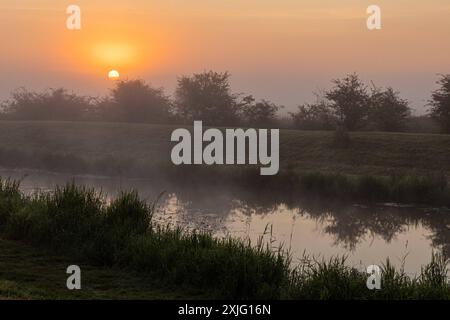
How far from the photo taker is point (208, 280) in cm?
887

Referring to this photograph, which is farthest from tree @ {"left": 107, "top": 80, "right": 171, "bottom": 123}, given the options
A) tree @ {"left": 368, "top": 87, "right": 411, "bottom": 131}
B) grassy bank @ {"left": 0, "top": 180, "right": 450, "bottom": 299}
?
grassy bank @ {"left": 0, "top": 180, "right": 450, "bottom": 299}

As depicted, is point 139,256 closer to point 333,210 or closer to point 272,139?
Answer: point 333,210

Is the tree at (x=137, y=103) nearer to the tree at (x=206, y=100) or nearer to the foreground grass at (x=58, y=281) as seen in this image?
the tree at (x=206, y=100)

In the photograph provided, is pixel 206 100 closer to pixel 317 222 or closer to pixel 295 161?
pixel 295 161

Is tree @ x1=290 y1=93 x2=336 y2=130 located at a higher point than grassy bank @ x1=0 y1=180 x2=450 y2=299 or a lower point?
higher

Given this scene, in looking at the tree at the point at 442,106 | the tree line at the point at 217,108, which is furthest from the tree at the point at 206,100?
the tree at the point at 442,106

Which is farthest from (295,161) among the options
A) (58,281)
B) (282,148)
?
(58,281)

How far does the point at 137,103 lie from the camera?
49.8m

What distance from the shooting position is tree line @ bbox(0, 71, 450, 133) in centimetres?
3834

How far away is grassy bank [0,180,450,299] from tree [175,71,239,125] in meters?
33.3

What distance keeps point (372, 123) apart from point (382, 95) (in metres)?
2.29

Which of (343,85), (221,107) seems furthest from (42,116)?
(343,85)

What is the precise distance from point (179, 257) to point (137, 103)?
41454 mm

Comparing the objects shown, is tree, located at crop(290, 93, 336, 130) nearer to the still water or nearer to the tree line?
the tree line
